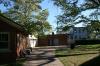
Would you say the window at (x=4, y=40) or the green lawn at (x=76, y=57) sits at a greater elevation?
the window at (x=4, y=40)

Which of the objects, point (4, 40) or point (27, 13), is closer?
point (4, 40)

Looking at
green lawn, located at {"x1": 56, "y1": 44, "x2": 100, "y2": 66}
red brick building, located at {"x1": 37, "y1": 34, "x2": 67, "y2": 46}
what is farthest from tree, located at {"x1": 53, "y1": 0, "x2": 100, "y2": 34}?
red brick building, located at {"x1": 37, "y1": 34, "x2": 67, "y2": 46}

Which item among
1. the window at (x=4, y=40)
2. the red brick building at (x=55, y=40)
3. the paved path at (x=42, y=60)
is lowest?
Result: the paved path at (x=42, y=60)

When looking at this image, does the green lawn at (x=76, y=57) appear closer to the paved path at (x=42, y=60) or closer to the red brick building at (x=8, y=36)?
the paved path at (x=42, y=60)

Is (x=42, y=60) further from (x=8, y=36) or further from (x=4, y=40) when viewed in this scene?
(x=4, y=40)

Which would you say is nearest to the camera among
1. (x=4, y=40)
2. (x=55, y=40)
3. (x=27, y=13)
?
(x=4, y=40)

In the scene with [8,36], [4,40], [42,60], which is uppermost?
[8,36]

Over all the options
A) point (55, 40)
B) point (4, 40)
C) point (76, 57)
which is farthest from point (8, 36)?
point (55, 40)

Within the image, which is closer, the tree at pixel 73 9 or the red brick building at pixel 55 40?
the tree at pixel 73 9

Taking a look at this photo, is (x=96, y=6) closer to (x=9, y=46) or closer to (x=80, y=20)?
(x=80, y=20)

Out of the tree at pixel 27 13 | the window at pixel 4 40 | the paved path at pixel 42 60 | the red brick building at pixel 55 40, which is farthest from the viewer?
the red brick building at pixel 55 40

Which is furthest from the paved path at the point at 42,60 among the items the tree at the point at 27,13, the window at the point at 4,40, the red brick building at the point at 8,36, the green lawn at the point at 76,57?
the tree at the point at 27,13

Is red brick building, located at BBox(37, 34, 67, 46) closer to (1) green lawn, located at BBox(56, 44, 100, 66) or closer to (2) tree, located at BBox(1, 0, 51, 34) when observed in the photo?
(2) tree, located at BBox(1, 0, 51, 34)

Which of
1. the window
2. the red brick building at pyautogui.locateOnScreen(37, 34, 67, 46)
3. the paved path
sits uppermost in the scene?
the red brick building at pyautogui.locateOnScreen(37, 34, 67, 46)
